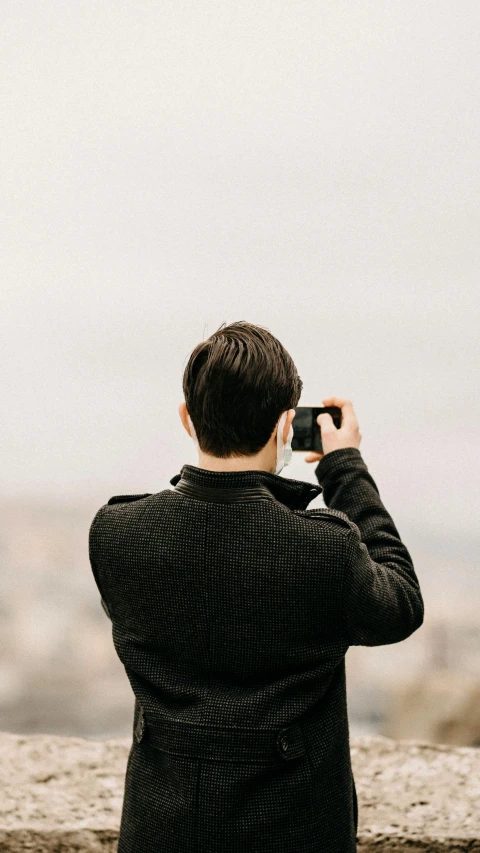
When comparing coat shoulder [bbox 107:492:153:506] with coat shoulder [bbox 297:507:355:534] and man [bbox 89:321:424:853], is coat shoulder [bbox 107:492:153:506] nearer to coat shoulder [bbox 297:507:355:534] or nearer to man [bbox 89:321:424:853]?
man [bbox 89:321:424:853]

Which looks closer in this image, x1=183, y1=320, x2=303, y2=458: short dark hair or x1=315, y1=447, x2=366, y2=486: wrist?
x1=183, y1=320, x2=303, y2=458: short dark hair

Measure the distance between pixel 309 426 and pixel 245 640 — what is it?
29 cm

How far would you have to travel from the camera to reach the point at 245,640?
0.82 m

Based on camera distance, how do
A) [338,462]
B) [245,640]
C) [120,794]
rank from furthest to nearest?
[120,794]
[338,462]
[245,640]

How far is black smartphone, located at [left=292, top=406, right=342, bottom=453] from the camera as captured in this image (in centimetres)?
98

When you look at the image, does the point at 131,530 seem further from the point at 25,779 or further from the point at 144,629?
the point at 25,779

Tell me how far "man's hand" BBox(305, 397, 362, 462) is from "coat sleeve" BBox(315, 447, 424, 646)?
0.01 metres

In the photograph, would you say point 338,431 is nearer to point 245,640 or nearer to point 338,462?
point 338,462

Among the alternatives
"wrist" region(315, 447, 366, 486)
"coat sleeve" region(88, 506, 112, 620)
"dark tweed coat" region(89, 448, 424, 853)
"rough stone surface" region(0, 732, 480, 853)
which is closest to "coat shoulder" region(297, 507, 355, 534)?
"dark tweed coat" region(89, 448, 424, 853)

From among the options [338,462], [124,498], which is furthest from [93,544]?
[338,462]

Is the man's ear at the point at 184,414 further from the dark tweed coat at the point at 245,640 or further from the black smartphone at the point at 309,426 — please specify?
the black smartphone at the point at 309,426

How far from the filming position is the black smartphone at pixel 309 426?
0.98 meters

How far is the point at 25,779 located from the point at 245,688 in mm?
1098

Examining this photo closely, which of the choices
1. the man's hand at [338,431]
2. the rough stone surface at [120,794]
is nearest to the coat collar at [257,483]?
the man's hand at [338,431]
